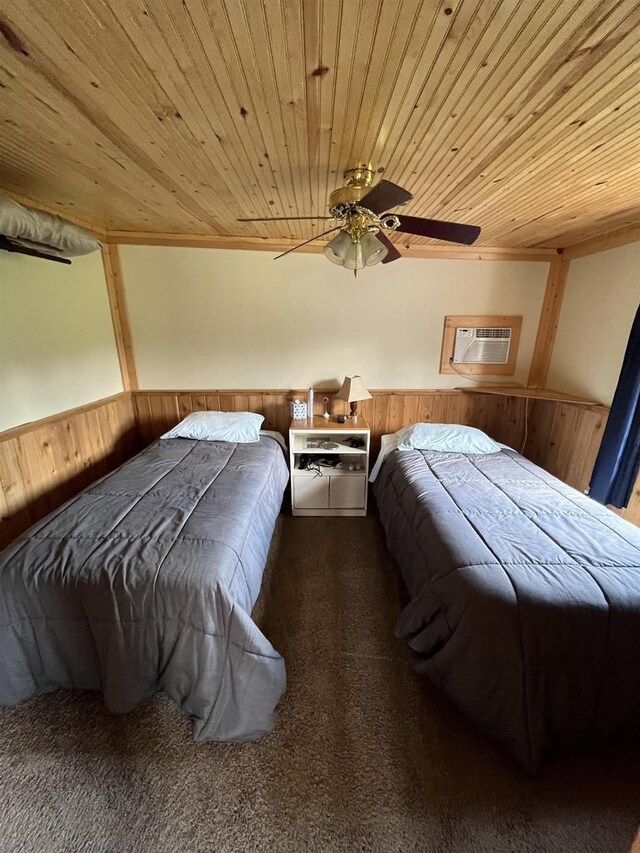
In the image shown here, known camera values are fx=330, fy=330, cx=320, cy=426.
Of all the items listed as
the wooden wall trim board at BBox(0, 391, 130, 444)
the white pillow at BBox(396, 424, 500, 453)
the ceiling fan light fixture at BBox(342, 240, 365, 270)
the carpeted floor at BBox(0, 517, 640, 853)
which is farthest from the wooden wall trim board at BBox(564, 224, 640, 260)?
the wooden wall trim board at BBox(0, 391, 130, 444)

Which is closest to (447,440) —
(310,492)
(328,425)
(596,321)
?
(328,425)

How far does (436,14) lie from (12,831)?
8.59 feet

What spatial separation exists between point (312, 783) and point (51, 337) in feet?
8.99

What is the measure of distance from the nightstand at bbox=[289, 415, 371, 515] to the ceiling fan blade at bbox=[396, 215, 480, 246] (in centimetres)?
147

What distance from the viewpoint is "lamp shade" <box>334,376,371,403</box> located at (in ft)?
8.98

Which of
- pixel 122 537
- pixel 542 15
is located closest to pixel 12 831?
pixel 122 537

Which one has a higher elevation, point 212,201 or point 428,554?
point 212,201

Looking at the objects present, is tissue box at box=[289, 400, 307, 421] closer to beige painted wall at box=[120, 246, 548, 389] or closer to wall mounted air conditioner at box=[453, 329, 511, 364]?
beige painted wall at box=[120, 246, 548, 389]

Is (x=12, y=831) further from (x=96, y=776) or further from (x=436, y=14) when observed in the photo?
(x=436, y=14)

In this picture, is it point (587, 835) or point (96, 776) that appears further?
point (96, 776)

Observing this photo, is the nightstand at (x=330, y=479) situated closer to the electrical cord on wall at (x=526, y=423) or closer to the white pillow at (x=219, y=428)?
the white pillow at (x=219, y=428)

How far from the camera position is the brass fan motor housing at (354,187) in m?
1.53

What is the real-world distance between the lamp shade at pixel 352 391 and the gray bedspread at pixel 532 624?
132 centimetres

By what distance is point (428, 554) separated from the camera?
5.19 feet
